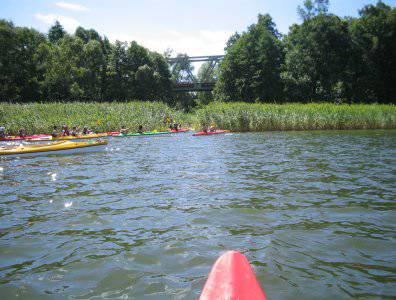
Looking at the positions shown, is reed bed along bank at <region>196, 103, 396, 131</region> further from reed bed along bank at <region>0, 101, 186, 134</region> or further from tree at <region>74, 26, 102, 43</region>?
tree at <region>74, 26, 102, 43</region>

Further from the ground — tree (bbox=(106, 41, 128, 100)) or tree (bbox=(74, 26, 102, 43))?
tree (bbox=(74, 26, 102, 43))

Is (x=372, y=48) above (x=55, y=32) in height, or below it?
below

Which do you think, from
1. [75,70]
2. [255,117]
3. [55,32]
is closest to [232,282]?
[255,117]

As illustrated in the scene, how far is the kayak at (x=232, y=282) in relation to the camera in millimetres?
2516

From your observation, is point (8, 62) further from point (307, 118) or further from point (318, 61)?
point (318, 61)

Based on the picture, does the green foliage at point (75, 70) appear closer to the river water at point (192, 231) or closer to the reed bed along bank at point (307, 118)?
the reed bed along bank at point (307, 118)

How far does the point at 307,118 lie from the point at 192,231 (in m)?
21.4

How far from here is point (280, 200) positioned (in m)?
6.64

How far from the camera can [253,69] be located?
140 feet

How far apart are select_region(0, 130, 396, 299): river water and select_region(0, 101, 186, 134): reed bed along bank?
14880mm

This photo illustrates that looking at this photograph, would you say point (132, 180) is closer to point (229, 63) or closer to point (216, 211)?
point (216, 211)

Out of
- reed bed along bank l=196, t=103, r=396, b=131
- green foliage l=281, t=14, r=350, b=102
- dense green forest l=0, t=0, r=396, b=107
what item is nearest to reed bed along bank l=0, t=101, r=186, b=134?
reed bed along bank l=196, t=103, r=396, b=131

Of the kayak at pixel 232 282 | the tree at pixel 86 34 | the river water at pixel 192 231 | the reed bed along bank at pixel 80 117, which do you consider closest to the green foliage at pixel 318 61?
the reed bed along bank at pixel 80 117

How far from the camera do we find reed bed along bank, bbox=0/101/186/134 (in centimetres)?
2320
